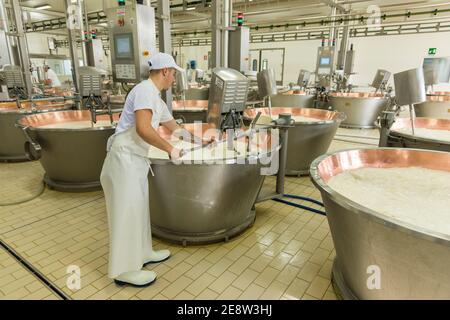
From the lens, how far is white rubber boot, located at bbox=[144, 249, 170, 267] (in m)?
1.83

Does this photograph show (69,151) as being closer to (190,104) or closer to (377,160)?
(190,104)

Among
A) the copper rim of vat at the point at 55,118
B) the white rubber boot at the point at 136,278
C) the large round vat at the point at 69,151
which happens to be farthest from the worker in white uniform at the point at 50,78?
the white rubber boot at the point at 136,278

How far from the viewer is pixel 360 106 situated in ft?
18.9

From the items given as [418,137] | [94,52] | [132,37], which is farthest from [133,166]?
[94,52]

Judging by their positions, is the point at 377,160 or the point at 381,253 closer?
the point at 381,253

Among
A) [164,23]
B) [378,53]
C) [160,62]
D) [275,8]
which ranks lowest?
[160,62]

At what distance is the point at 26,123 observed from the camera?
9.32 ft

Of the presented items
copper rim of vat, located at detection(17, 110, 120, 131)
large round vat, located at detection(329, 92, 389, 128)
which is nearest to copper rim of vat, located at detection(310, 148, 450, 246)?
copper rim of vat, located at detection(17, 110, 120, 131)

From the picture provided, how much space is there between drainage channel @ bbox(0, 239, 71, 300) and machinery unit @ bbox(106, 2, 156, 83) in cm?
152

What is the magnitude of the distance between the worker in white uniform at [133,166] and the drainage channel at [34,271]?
284 millimetres

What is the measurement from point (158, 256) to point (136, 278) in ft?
0.73

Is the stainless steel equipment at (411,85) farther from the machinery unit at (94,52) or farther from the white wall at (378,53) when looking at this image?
the white wall at (378,53)

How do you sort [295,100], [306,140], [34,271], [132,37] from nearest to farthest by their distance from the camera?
[34,271]
[132,37]
[306,140]
[295,100]
